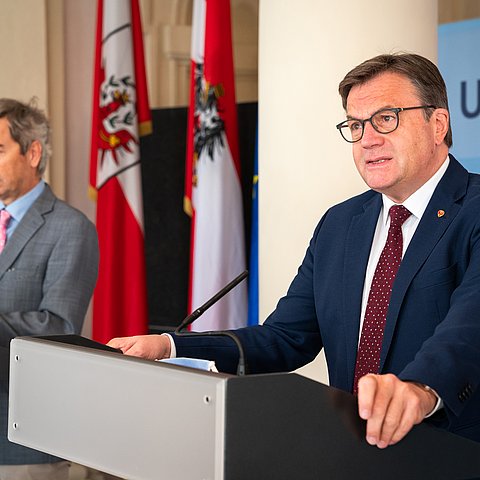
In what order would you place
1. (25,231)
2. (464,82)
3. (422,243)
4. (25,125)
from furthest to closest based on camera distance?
(464,82)
(25,125)
(25,231)
(422,243)

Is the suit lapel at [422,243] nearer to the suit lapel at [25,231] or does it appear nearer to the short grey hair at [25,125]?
the suit lapel at [25,231]

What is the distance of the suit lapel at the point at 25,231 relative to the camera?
375cm

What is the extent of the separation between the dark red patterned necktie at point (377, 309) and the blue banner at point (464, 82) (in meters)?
2.62

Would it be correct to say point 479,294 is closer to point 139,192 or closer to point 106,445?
point 106,445

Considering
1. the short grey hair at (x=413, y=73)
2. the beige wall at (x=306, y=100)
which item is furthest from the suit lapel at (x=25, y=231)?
the short grey hair at (x=413, y=73)

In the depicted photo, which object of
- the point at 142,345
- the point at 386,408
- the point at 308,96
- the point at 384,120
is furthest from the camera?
the point at 308,96

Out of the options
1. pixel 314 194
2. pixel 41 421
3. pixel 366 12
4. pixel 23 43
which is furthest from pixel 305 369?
pixel 23 43

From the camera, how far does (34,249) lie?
12.3 feet

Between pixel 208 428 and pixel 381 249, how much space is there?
1218 millimetres

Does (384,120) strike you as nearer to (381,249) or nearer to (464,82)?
(381,249)

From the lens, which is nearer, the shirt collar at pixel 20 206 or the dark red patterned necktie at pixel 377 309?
the dark red patterned necktie at pixel 377 309

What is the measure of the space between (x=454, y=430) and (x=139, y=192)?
4.34 metres

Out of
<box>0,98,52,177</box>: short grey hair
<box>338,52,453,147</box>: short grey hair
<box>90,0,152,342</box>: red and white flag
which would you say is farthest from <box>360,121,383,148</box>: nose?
<box>90,0,152,342</box>: red and white flag

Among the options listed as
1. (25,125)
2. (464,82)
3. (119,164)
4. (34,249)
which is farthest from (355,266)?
(119,164)
